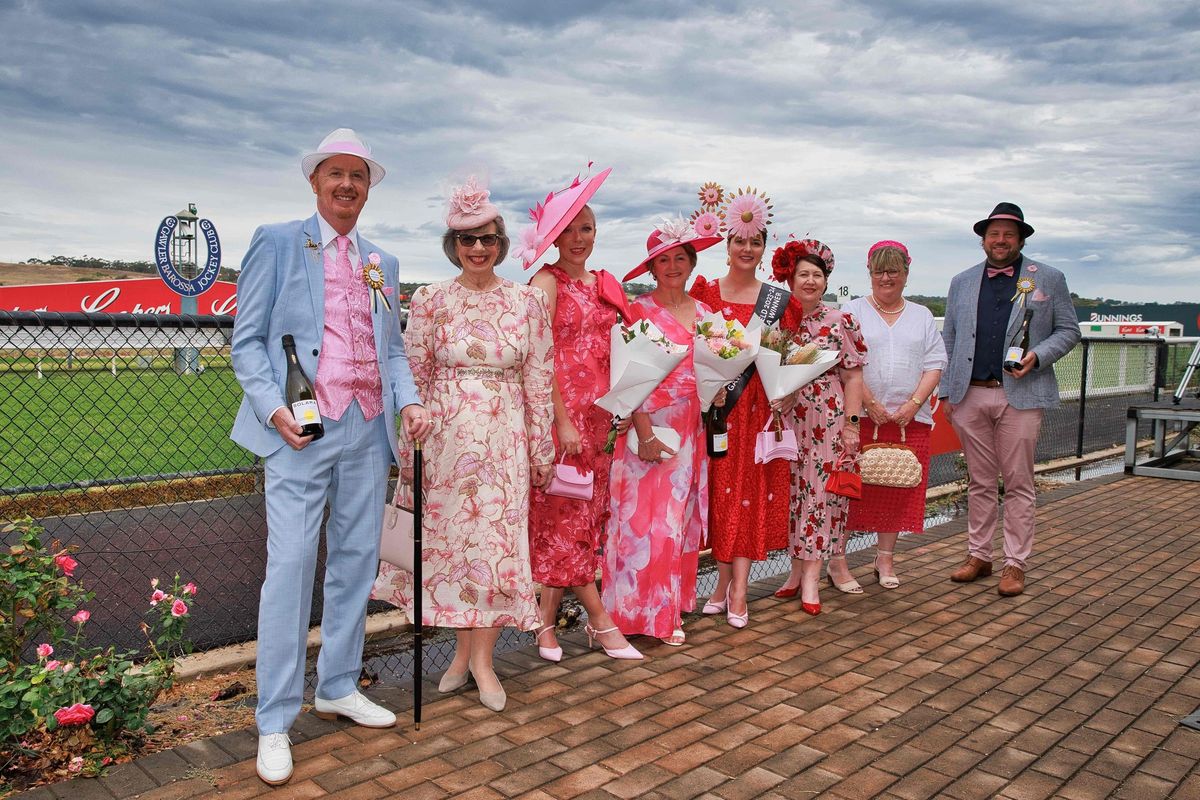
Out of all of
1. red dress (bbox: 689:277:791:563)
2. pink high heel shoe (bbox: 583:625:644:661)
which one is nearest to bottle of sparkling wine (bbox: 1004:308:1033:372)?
red dress (bbox: 689:277:791:563)

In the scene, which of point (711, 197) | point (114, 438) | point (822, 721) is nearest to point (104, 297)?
point (114, 438)

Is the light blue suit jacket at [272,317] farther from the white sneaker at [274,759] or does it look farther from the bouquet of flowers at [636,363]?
the bouquet of flowers at [636,363]

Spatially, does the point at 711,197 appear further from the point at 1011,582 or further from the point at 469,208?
the point at 1011,582

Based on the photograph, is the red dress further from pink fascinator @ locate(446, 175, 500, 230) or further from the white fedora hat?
the white fedora hat

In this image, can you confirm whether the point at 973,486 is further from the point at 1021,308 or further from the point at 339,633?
the point at 339,633

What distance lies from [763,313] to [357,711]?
284cm

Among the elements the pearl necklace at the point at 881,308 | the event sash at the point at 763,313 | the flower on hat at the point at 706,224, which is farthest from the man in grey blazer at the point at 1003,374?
the flower on hat at the point at 706,224

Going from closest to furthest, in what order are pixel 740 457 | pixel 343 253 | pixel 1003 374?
pixel 343 253, pixel 740 457, pixel 1003 374

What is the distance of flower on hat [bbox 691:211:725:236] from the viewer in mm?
4609

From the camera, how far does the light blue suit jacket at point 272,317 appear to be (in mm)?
3258

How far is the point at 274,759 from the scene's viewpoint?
10.4ft

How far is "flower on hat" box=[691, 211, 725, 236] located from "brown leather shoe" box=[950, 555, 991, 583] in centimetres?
289

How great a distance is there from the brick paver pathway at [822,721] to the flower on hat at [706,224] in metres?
2.13

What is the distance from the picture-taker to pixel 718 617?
5.15 m
